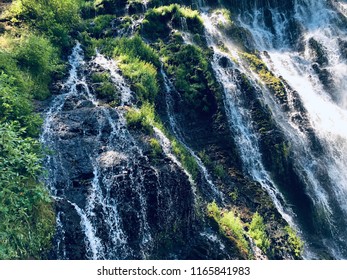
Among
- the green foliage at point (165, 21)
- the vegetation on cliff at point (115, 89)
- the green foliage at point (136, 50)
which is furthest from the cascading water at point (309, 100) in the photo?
the green foliage at point (136, 50)

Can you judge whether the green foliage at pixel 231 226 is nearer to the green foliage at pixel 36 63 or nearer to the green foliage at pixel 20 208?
the green foliage at pixel 20 208

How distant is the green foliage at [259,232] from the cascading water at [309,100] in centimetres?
220

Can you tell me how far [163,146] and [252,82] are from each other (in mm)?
9227

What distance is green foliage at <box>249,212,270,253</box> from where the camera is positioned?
1825 cm

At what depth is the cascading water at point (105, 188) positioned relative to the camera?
47.9 feet

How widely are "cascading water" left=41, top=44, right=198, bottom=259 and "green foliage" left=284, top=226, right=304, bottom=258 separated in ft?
17.2

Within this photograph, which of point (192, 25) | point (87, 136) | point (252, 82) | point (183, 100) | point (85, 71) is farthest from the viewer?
point (192, 25)

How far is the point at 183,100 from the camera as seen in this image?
23.5 m

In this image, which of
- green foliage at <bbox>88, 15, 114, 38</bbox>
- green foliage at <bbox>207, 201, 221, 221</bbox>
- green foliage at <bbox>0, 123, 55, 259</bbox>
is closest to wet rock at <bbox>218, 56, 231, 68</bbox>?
green foliage at <bbox>88, 15, 114, 38</bbox>

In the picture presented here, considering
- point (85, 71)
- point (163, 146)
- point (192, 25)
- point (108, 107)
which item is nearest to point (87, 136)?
point (108, 107)

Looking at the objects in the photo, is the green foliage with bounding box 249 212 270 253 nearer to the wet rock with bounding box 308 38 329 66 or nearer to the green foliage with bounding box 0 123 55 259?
the green foliage with bounding box 0 123 55 259

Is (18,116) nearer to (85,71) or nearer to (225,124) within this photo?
(85,71)

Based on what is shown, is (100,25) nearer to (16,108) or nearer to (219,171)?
(219,171)

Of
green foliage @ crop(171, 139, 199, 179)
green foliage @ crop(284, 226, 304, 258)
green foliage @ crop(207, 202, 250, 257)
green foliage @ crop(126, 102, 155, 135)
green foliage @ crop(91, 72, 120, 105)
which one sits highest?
green foliage @ crop(91, 72, 120, 105)
